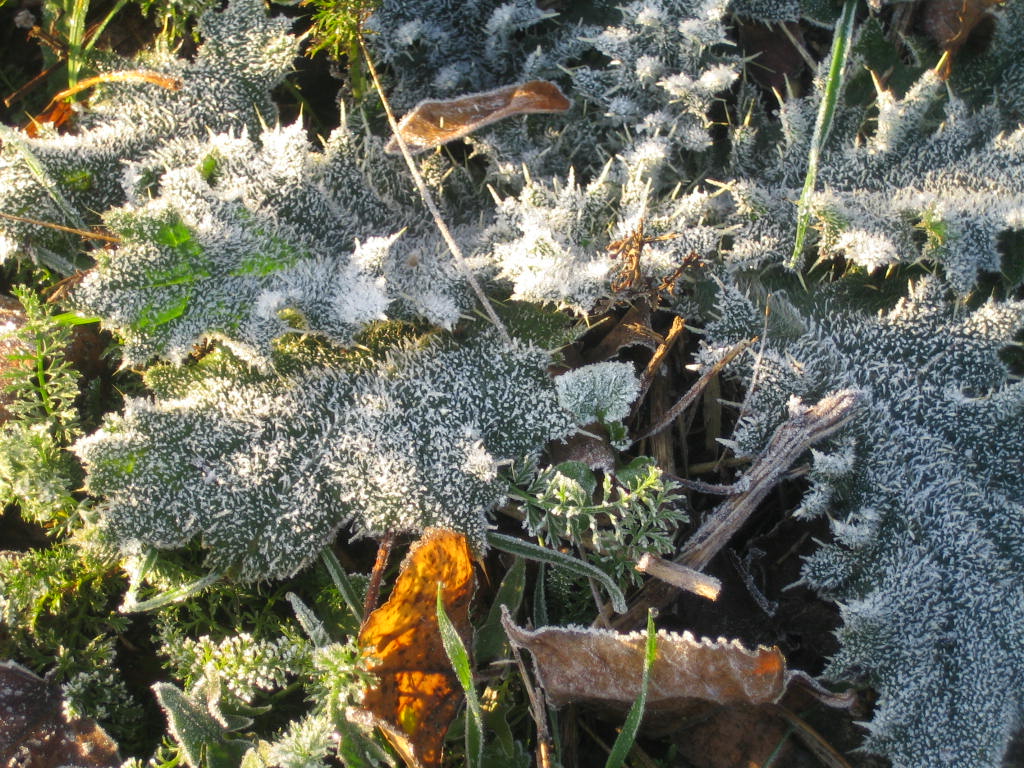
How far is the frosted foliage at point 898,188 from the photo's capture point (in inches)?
70.4

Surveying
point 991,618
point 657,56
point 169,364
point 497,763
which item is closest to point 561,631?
point 497,763

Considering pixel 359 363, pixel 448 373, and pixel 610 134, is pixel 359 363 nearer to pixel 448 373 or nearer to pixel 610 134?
pixel 448 373

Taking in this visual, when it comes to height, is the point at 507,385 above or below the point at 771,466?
above

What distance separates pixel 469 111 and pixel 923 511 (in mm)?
1309

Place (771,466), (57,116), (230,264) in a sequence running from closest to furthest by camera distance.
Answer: (230,264) → (771,466) → (57,116)

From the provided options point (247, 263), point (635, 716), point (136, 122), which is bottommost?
point (635, 716)

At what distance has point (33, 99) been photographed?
223 centimetres

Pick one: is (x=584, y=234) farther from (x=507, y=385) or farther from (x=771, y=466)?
(x=771, y=466)

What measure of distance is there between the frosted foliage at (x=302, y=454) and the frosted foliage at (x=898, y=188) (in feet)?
2.23

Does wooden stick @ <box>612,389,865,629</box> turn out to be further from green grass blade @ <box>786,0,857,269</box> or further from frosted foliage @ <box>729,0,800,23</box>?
frosted foliage @ <box>729,0,800,23</box>

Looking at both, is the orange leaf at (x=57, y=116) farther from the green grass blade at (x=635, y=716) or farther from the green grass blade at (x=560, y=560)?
the green grass blade at (x=635, y=716)

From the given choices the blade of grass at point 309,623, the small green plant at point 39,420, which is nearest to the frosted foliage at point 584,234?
the blade of grass at point 309,623

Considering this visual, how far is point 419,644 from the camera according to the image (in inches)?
67.6

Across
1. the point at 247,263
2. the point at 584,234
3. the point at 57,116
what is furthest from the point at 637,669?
the point at 57,116
